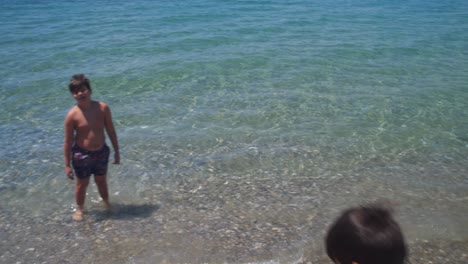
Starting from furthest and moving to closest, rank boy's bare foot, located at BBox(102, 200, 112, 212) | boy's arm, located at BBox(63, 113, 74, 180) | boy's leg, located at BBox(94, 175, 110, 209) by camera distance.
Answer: boy's bare foot, located at BBox(102, 200, 112, 212) → boy's leg, located at BBox(94, 175, 110, 209) → boy's arm, located at BBox(63, 113, 74, 180)

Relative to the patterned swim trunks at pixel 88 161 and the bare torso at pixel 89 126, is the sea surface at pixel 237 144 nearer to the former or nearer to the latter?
the patterned swim trunks at pixel 88 161

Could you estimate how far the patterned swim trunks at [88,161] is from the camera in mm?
5332

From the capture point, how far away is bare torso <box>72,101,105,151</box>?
5234 millimetres

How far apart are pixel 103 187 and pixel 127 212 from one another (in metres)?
0.48

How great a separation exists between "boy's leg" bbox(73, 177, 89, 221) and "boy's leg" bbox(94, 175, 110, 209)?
0.51 feet

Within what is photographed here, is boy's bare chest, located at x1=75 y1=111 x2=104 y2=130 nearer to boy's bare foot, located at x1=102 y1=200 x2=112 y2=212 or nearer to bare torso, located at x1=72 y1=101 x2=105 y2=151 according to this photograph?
bare torso, located at x1=72 y1=101 x2=105 y2=151

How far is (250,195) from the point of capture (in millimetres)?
6277

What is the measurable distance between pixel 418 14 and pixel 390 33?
297 inches

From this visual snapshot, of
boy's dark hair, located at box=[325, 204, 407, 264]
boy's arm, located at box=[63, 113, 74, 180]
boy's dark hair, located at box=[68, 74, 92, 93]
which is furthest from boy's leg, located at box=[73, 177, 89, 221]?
boy's dark hair, located at box=[325, 204, 407, 264]

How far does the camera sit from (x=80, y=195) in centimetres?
568

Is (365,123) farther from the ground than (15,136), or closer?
closer

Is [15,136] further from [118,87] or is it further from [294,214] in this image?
[294,214]

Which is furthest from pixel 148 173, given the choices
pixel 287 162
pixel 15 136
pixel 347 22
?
pixel 347 22

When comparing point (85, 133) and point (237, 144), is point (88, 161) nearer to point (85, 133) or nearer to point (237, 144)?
point (85, 133)
